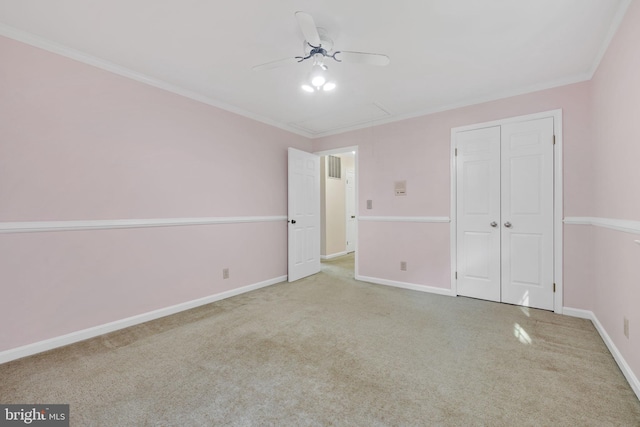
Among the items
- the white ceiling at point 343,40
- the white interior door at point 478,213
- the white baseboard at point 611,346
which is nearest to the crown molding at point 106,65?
the white ceiling at point 343,40

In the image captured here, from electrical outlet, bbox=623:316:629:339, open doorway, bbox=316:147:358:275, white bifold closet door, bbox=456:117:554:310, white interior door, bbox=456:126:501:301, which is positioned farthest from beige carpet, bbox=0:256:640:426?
open doorway, bbox=316:147:358:275

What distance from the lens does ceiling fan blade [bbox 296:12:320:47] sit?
1584 millimetres

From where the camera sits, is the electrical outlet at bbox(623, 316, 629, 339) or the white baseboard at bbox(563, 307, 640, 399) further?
the electrical outlet at bbox(623, 316, 629, 339)

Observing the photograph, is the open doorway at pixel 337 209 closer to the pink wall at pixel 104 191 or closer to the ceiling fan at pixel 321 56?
the pink wall at pixel 104 191

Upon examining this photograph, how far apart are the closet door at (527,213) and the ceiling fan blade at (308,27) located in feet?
8.38

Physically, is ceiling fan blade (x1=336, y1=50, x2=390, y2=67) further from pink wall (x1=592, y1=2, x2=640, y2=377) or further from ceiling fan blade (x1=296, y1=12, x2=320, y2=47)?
pink wall (x1=592, y1=2, x2=640, y2=377)

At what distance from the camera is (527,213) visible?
120 inches

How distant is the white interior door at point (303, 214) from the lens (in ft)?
14.0

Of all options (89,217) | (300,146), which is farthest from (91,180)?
(300,146)

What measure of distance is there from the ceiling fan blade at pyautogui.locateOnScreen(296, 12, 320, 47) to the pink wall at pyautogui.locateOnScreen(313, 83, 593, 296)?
2.35 metres

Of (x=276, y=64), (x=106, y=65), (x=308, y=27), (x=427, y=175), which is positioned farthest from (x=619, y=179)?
(x=106, y=65)

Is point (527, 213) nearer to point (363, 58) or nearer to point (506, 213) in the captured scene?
point (506, 213)

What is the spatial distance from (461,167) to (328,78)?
2.00 metres

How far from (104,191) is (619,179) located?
4.15 meters
